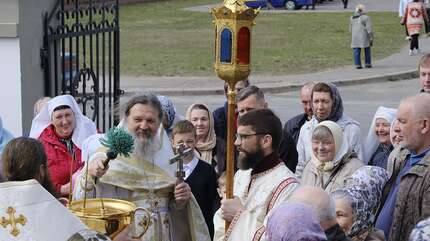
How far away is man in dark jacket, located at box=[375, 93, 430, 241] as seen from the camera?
19.8ft

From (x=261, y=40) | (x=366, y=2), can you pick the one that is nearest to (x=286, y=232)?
(x=261, y=40)

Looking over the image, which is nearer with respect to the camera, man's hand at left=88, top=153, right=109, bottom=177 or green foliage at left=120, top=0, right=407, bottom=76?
man's hand at left=88, top=153, right=109, bottom=177

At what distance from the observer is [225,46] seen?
6.27m

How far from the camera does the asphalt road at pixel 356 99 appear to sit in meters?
19.0

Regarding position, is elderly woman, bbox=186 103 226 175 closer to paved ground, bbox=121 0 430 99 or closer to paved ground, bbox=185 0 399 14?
paved ground, bbox=121 0 430 99

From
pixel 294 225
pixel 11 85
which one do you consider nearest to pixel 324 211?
pixel 294 225

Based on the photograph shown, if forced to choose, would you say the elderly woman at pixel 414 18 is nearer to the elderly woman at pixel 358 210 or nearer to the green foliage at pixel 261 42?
the green foliage at pixel 261 42

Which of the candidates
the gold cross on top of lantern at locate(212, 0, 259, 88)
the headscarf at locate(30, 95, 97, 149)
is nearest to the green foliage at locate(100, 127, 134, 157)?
the gold cross on top of lantern at locate(212, 0, 259, 88)

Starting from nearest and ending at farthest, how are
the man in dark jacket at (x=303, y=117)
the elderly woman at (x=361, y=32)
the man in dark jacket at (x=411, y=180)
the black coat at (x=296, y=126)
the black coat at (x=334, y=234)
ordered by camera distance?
1. the black coat at (x=334, y=234)
2. the man in dark jacket at (x=411, y=180)
3. the man in dark jacket at (x=303, y=117)
4. the black coat at (x=296, y=126)
5. the elderly woman at (x=361, y=32)

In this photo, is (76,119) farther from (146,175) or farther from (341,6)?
(341,6)

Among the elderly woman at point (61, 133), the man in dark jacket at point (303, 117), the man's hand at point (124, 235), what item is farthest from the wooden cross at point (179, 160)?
the man in dark jacket at point (303, 117)

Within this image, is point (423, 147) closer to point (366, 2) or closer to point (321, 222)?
point (321, 222)

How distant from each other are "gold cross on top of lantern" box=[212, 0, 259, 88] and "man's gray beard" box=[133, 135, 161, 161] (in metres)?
0.61

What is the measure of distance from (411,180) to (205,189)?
1.73 metres
